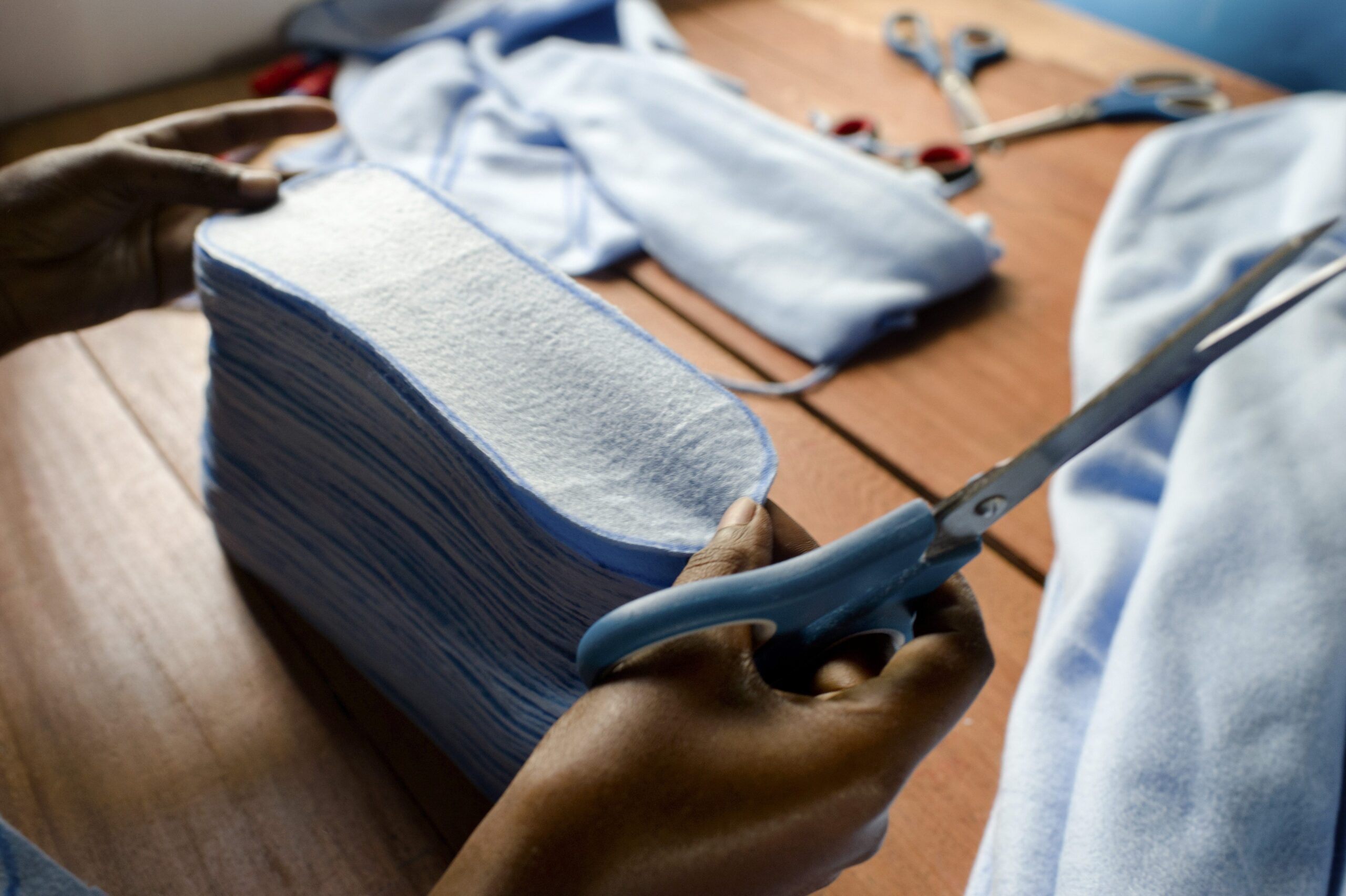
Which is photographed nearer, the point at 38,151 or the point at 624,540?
the point at 624,540

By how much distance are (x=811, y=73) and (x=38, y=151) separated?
1.97 feet

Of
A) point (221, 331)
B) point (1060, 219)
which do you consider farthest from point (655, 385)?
point (1060, 219)

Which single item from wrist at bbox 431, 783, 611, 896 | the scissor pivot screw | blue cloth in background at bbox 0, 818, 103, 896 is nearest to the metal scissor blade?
the scissor pivot screw

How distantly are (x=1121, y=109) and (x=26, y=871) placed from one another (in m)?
0.85

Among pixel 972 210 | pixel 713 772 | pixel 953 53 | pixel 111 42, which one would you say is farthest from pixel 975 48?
pixel 713 772

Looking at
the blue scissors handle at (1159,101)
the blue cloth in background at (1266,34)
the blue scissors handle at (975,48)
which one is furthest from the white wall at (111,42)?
the blue cloth in background at (1266,34)

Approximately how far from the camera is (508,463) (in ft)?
0.92

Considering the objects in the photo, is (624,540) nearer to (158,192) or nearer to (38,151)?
(158,192)

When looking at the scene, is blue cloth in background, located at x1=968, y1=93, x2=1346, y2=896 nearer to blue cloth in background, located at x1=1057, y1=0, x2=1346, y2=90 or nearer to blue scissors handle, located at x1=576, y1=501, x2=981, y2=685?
blue scissors handle, located at x1=576, y1=501, x2=981, y2=685

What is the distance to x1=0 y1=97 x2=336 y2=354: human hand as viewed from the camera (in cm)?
42

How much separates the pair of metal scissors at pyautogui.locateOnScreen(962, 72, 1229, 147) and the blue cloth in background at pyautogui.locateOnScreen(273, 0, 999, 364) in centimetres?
12

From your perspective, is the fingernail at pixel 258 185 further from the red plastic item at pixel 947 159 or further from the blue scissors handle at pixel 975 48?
the blue scissors handle at pixel 975 48

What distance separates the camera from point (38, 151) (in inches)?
19.7

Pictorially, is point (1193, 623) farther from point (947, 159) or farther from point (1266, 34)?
point (1266, 34)
